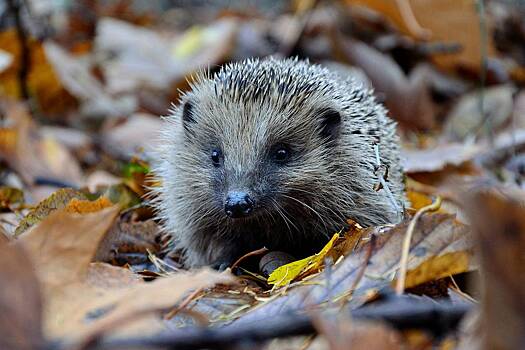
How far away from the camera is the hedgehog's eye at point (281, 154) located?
12.4ft

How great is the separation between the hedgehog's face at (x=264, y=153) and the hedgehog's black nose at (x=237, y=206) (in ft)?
0.25

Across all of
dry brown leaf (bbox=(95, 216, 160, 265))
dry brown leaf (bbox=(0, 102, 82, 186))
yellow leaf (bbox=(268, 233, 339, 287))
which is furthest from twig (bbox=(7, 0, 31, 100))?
yellow leaf (bbox=(268, 233, 339, 287))

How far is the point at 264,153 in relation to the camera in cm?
374

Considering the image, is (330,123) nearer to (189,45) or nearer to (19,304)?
(19,304)

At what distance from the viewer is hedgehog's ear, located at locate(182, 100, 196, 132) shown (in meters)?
4.10

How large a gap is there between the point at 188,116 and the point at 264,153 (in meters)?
0.63

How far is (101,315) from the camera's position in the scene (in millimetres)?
2059

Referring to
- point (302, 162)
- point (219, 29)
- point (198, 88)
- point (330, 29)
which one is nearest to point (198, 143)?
point (198, 88)

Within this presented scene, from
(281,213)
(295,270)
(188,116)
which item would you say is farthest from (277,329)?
(188,116)

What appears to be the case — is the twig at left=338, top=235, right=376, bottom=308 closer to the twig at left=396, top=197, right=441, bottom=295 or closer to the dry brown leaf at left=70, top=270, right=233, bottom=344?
the twig at left=396, top=197, right=441, bottom=295

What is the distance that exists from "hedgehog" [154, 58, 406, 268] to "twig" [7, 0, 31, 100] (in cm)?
322

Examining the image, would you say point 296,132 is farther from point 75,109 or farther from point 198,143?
point 75,109

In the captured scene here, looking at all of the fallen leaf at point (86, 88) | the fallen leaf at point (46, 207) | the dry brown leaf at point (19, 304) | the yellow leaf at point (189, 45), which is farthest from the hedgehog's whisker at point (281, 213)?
the yellow leaf at point (189, 45)

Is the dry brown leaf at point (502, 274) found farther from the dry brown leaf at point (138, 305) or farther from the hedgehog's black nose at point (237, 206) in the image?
the hedgehog's black nose at point (237, 206)
